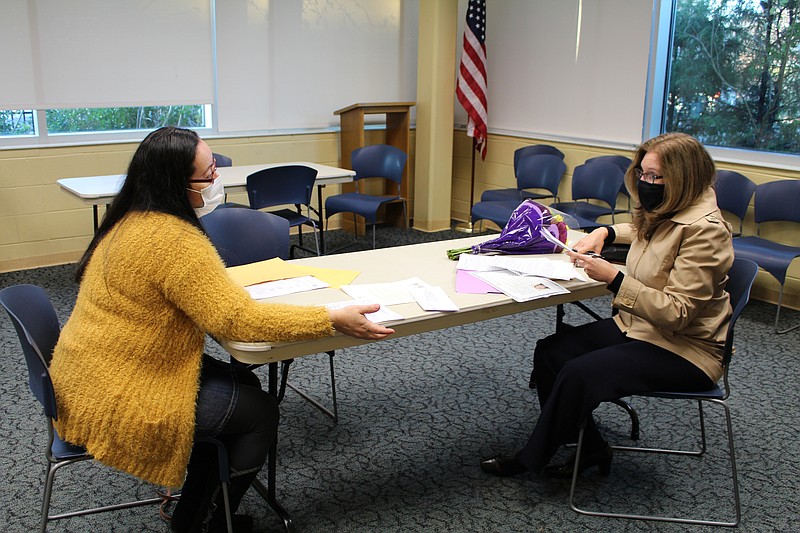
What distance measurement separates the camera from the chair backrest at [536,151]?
6.25m

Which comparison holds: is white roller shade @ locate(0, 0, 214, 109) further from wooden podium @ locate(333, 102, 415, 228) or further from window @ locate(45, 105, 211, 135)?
wooden podium @ locate(333, 102, 415, 228)

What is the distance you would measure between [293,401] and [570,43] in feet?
13.6

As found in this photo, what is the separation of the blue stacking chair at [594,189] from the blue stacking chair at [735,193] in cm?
67

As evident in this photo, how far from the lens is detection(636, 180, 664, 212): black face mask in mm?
2443

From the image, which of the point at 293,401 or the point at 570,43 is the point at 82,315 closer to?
the point at 293,401

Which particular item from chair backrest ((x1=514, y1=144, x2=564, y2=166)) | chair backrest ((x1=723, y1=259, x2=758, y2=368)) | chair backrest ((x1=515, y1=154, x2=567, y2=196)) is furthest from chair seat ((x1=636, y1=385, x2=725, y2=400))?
chair backrest ((x1=514, y1=144, x2=564, y2=166))

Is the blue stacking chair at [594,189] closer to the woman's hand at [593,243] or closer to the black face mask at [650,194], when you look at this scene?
the woman's hand at [593,243]

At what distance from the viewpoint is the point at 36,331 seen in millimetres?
2074

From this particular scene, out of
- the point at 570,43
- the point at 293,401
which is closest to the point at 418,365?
the point at 293,401

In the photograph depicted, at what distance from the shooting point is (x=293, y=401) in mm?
3369

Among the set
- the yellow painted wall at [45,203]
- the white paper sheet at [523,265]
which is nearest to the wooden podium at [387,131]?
the yellow painted wall at [45,203]

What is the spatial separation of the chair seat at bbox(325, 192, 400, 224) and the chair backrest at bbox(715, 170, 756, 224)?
92.3 inches

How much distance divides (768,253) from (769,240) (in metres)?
0.51

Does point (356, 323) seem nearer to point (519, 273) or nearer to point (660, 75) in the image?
point (519, 273)
